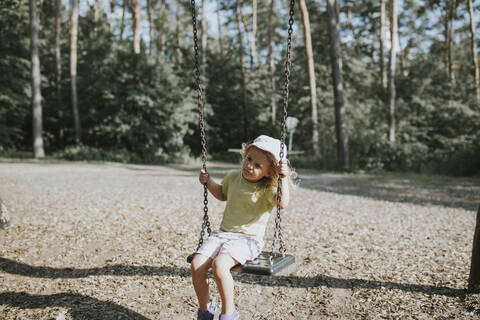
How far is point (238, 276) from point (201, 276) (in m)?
1.44

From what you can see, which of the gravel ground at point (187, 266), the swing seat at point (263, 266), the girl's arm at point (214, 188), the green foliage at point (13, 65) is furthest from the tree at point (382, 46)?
the swing seat at point (263, 266)

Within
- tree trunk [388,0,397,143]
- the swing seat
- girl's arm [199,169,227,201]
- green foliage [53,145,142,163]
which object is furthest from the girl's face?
green foliage [53,145,142,163]

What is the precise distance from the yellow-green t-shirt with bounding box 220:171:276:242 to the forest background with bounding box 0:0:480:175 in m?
13.0

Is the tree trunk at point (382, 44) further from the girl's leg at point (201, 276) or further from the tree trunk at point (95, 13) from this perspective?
the girl's leg at point (201, 276)

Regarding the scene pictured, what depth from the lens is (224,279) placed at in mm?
2600

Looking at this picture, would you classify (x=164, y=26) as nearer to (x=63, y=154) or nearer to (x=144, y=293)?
(x=63, y=154)

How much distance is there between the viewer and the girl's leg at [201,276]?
2.67 m

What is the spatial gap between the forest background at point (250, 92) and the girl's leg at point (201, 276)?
13.5m

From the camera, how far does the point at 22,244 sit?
15.6ft

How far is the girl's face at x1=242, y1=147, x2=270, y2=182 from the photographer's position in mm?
2934

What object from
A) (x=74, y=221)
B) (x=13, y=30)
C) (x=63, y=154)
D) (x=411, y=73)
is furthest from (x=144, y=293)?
(x=411, y=73)

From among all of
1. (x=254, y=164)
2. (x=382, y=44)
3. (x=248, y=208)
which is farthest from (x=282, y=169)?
(x=382, y=44)

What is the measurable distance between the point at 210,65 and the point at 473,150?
1911 centimetres

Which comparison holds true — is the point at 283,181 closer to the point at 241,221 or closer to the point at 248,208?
the point at 248,208
